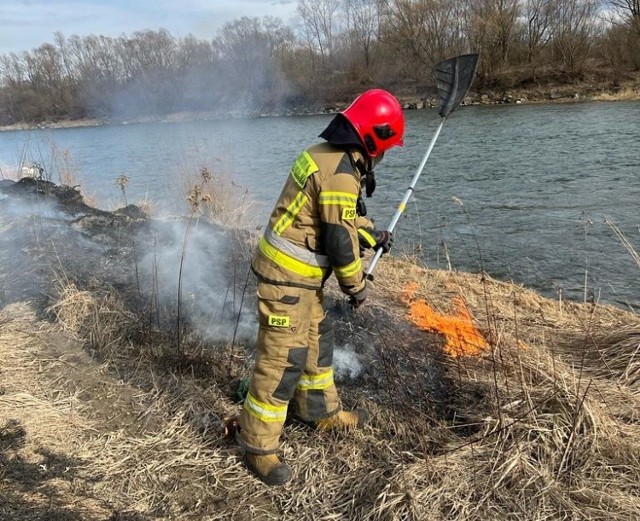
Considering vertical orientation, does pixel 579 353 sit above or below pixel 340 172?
below

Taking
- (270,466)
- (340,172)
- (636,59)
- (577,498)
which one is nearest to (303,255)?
(340,172)

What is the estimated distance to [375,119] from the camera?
106 inches

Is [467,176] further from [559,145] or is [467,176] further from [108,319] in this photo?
[108,319]

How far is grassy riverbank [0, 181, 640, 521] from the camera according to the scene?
253cm

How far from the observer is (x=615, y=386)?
3.20m

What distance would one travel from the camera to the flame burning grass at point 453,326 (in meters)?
3.74

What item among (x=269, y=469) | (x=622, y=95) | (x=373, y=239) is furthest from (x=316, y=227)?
(x=622, y=95)

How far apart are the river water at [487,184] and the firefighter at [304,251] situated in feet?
4.08

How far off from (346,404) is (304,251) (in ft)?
3.99

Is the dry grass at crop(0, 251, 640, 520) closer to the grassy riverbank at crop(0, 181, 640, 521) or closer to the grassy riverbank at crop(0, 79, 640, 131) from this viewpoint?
the grassy riverbank at crop(0, 181, 640, 521)

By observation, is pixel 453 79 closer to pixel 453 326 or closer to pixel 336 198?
pixel 453 326

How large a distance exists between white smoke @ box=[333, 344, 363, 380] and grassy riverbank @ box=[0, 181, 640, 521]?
0.05 ft

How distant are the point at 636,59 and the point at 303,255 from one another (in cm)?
3788

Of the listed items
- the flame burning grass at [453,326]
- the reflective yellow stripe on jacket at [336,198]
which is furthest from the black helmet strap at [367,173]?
the flame burning grass at [453,326]
